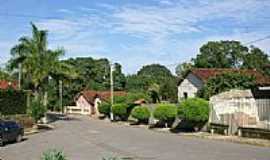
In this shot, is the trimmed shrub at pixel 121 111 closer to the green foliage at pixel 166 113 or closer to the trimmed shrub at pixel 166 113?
the trimmed shrub at pixel 166 113

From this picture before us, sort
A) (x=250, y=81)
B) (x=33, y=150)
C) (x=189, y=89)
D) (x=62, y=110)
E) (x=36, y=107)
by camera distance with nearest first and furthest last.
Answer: (x=33, y=150) → (x=250, y=81) → (x=36, y=107) → (x=189, y=89) → (x=62, y=110)

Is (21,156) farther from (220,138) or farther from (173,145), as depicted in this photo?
(220,138)

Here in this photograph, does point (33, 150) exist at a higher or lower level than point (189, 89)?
lower

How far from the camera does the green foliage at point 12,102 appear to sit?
4716 centimetres

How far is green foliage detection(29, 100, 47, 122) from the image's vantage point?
51.7 metres

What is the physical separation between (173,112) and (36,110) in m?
15.8

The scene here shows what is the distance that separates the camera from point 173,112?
143ft

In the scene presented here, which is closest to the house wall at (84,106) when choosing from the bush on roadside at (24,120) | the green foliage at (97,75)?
the green foliage at (97,75)

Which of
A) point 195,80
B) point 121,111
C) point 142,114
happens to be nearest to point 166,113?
point 142,114

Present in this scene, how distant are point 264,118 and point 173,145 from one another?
744cm

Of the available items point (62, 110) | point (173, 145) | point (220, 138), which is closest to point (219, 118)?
point (220, 138)

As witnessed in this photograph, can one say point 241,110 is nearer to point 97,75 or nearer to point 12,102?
point 12,102

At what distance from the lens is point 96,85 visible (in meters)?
115

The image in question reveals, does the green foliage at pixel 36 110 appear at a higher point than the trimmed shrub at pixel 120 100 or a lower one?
lower
